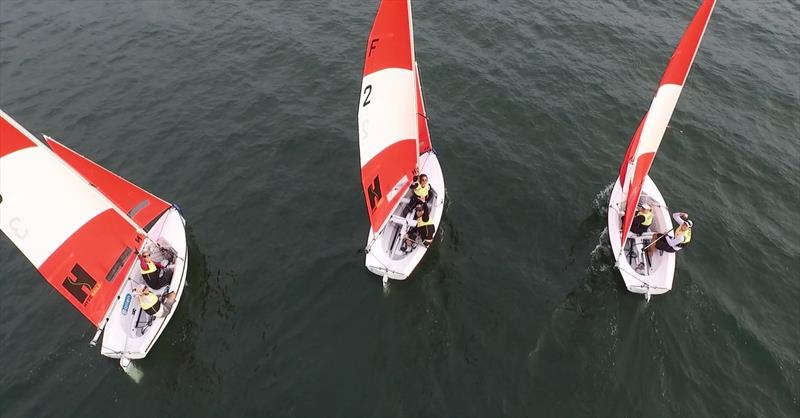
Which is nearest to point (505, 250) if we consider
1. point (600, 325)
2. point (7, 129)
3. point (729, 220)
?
point (600, 325)

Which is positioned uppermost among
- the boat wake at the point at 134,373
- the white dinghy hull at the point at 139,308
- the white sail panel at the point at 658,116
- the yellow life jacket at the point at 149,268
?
the white sail panel at the point at 658,116

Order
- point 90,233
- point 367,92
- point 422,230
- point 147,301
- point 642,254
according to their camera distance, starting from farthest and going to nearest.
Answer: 1. point 642,254
2. point 422,230
3. point 367,92
4. point 147,301
5. point 90,233

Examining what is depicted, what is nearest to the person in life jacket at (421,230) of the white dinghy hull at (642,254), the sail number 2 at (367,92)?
the sail number 2 at (367,92)

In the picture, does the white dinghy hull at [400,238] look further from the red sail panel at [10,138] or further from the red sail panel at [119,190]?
the red sail panel at [10,138]

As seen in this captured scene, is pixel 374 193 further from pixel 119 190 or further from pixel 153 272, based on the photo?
pixel 119 190

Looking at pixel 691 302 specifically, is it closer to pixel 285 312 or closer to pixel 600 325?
pixel 600 325

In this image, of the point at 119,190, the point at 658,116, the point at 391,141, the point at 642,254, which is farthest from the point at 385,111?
the point at 642,254
